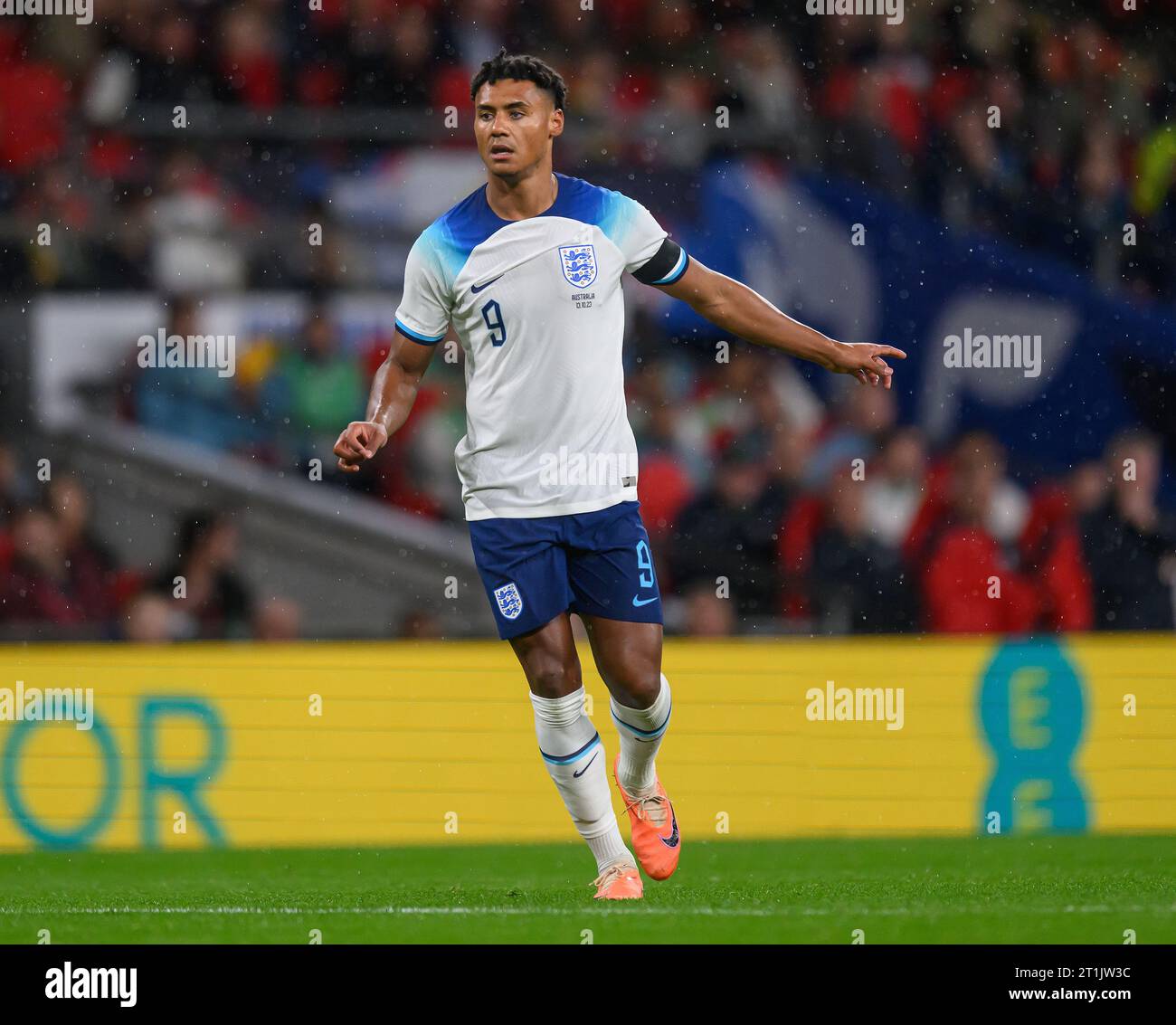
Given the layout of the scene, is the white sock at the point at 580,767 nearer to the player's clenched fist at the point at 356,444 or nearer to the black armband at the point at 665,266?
the player's clenched fist at the point at 356,444

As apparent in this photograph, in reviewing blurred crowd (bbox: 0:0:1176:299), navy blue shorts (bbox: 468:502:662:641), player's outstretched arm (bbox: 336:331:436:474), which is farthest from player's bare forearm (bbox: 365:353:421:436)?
blurred crowd (bbox: 0:0:1176:299)

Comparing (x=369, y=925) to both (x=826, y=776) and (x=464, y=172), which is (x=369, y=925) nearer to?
(x=826, y=776)

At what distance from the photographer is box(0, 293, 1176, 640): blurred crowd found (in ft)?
32.4

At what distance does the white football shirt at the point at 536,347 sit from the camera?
5.69 meters

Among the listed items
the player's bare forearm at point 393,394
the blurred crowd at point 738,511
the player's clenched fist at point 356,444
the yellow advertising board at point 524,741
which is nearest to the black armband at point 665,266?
the player's bare forearm at point 393,394

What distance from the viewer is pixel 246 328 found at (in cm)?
1130

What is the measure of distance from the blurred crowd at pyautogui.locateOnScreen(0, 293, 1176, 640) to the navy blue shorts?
4.06 metres

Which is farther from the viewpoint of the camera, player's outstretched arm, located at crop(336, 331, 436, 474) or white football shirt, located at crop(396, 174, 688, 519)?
player's outstretched arm, located at crop(336, 331, 436, 474)

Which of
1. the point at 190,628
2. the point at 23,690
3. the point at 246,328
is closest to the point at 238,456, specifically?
the point at 246,328

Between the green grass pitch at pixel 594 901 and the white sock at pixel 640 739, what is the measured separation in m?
0.35

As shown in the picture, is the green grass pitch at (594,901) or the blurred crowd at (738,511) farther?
the blurred crowd at (738,511)

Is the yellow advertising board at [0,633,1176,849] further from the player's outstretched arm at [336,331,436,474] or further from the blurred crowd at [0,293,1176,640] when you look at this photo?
the player's outstretched arm at [336,331,436,474]

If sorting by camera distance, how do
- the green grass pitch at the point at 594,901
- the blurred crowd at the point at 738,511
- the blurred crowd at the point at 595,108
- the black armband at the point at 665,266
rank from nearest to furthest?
the green grass pitch at the point at 594,901 < the black armband at the point at 665,266 < the blurred crowd at the point at 738,511 < the blurred crowd at the point at 595,108

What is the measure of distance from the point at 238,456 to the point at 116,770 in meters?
2.88
